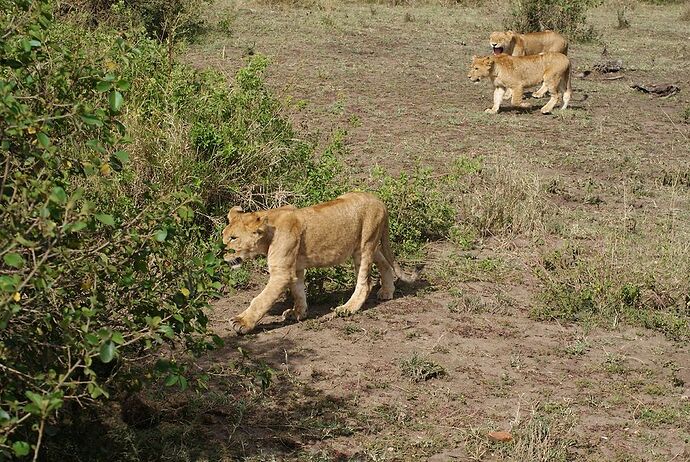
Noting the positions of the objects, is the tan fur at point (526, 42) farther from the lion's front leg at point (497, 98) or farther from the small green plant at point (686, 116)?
the small green plant at point (686, 116)

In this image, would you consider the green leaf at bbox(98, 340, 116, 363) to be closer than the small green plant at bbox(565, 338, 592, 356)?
Yes

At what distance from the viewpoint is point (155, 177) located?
28.9 feet

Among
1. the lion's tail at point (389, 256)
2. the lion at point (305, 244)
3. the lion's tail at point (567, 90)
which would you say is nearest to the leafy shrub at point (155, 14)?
the lion's tail at point (567, 90)

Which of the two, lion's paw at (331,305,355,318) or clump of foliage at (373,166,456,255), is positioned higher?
clump of foliage at (373,166,456,255)

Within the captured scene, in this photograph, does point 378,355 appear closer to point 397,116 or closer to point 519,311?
point 519,311

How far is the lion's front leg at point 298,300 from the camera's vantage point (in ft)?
25.3

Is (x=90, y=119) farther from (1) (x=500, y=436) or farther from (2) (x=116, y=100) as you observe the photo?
(1) (x=500, y=436)

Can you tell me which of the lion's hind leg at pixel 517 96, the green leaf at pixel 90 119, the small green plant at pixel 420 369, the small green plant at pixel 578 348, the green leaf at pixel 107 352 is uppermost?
the green leaf at pixel 90 119

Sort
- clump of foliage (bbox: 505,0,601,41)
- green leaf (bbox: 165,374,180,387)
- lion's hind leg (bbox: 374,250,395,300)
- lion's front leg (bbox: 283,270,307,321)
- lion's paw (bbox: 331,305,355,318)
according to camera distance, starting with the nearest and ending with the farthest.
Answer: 1. green leaf (bbox: 165,374,180,387)
2. lion's front leg (bbox: 283,270,307,321)
3. lion's paw (bbox: 331,305,355,318)
4. lion's hind leg (bbox: 374,250,395,300)
5. clump of foliage (bbox: 505,0,601,41)

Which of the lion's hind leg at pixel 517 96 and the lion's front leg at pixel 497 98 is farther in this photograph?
the lion's hind leg at pixel 517 96

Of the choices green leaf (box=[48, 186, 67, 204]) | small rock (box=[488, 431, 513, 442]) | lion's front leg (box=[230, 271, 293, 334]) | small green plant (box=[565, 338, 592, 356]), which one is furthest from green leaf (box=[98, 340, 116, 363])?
small green plant (box=[565, 338, 592, 356])

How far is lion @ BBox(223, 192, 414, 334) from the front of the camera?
7.49m

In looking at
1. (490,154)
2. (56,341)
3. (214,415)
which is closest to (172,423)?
(214,415)

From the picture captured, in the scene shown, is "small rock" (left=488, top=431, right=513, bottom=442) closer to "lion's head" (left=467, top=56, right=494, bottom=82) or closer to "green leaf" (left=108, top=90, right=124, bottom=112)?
"green leaf" (left=108, top=90, right=124, bottom=112)
